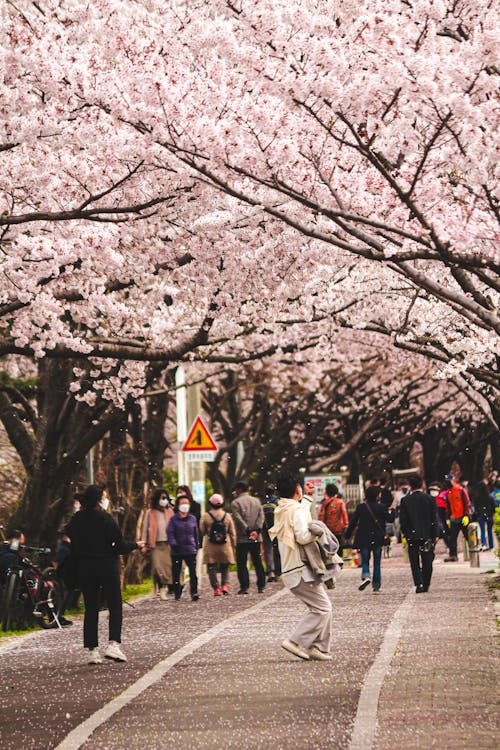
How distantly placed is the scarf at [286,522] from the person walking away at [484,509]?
796 inches

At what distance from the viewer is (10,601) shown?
52.9 ft

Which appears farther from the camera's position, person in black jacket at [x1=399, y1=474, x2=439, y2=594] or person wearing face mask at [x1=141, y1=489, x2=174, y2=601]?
person wearing face mask at [x1=141, y1=489, x2=174, y2=601]

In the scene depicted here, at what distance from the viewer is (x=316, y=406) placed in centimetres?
3947

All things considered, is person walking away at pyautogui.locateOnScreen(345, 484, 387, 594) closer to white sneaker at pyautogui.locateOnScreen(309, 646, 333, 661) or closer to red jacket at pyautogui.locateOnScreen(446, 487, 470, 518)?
red jacket at pyautogui.locateOnScreen(446, 487, 470, 518)

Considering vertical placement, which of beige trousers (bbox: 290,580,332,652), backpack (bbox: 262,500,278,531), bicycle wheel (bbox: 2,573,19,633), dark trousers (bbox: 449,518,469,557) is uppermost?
backpack (bbox: 262,500,278,531)

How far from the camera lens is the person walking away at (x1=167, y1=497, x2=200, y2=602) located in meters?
20.3

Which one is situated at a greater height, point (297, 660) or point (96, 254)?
point (96, 254)

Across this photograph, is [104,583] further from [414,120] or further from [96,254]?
[414,120]

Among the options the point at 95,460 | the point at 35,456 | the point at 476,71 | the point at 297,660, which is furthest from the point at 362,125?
the point at 95,460

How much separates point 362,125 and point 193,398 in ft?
49.5

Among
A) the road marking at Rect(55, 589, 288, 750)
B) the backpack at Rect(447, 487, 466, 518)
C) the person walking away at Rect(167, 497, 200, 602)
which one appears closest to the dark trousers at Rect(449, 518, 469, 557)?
the backpack at Rect(447, 487, 466, 518)

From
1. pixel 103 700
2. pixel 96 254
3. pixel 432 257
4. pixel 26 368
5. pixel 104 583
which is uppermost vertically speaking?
pixel 26 368

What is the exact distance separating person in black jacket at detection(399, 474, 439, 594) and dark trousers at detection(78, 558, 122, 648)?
7.60 metres

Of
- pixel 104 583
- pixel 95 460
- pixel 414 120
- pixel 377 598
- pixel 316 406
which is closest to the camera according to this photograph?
pixel 414 120
